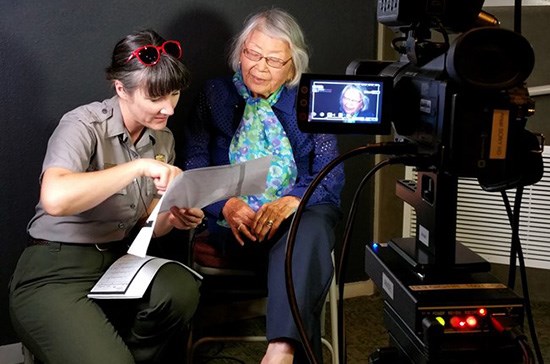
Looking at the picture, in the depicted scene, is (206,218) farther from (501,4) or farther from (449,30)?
(501,4)

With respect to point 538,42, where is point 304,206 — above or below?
below

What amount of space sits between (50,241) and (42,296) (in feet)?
0.53

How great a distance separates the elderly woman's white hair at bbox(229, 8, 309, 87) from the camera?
2117 millimetres

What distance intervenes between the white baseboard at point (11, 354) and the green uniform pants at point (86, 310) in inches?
22.3

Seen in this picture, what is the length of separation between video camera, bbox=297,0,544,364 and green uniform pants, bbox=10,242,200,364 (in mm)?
725

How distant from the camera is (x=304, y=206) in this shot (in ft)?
3.49

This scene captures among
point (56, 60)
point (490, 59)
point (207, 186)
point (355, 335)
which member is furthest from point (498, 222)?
point (490, 59)

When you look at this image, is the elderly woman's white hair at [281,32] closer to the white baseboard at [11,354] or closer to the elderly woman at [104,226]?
Result: the elderly woman at [104,226]

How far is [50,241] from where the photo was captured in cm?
176

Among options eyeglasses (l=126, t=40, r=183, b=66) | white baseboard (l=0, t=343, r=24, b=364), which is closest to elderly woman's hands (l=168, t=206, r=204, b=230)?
eyeglasses (l=126, t=40, r=183, b=66)

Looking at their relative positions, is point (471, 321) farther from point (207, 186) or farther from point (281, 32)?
point (281, 32)

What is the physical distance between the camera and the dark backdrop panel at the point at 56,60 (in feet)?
6.82

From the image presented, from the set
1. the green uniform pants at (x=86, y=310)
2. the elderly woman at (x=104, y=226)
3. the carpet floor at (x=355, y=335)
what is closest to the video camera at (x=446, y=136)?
the elderly woman at (x=104, y=226)

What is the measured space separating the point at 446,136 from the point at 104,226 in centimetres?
108
